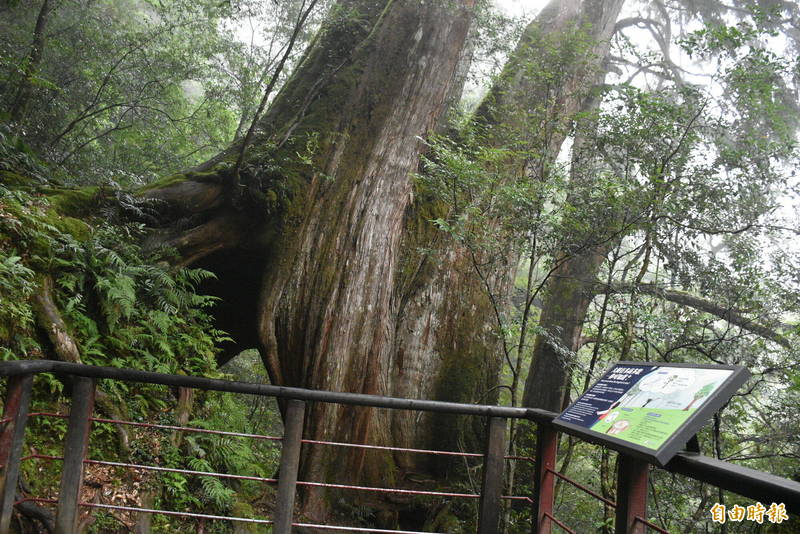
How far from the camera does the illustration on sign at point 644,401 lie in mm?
1712

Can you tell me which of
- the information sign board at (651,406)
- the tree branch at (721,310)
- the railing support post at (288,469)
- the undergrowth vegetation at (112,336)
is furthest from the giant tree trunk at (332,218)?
the information sign board at (651,406)

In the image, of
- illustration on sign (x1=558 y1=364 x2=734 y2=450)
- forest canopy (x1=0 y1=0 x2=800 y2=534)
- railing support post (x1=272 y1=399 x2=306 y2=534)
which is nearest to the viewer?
illustration on sign (x1=558 y1=364 x2=734 y2=450)

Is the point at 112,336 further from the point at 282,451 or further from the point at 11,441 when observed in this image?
the point at 282,451

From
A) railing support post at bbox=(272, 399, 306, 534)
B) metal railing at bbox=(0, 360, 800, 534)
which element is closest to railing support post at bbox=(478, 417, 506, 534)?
metal railing at bbox=(0, 360, 800, 534)

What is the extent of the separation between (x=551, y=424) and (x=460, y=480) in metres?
3.80

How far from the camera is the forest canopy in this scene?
4297mm

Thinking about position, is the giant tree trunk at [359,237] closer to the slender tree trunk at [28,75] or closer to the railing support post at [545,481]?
the railing support post at [545,481]

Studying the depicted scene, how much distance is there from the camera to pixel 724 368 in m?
1.75

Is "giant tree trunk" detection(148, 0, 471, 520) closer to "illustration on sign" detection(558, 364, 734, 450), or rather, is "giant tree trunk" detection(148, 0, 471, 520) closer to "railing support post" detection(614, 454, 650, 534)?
"illustration on sign" detection(558, 364, 734, 450)

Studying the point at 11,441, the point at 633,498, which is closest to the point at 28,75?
the point at 11,441

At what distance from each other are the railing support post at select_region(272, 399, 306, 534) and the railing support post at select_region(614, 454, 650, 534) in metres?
1.32

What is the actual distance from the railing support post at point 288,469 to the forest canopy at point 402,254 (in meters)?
1.26

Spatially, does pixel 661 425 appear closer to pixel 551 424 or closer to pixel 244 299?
pixel 551 424

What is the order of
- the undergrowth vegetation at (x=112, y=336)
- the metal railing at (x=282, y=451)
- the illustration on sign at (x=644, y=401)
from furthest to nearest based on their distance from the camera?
the undergrowth vegetation at (x=112, y=336)
the metal railing at (x=282, y=451)
the illustration on sign at (x=644, y=401)
